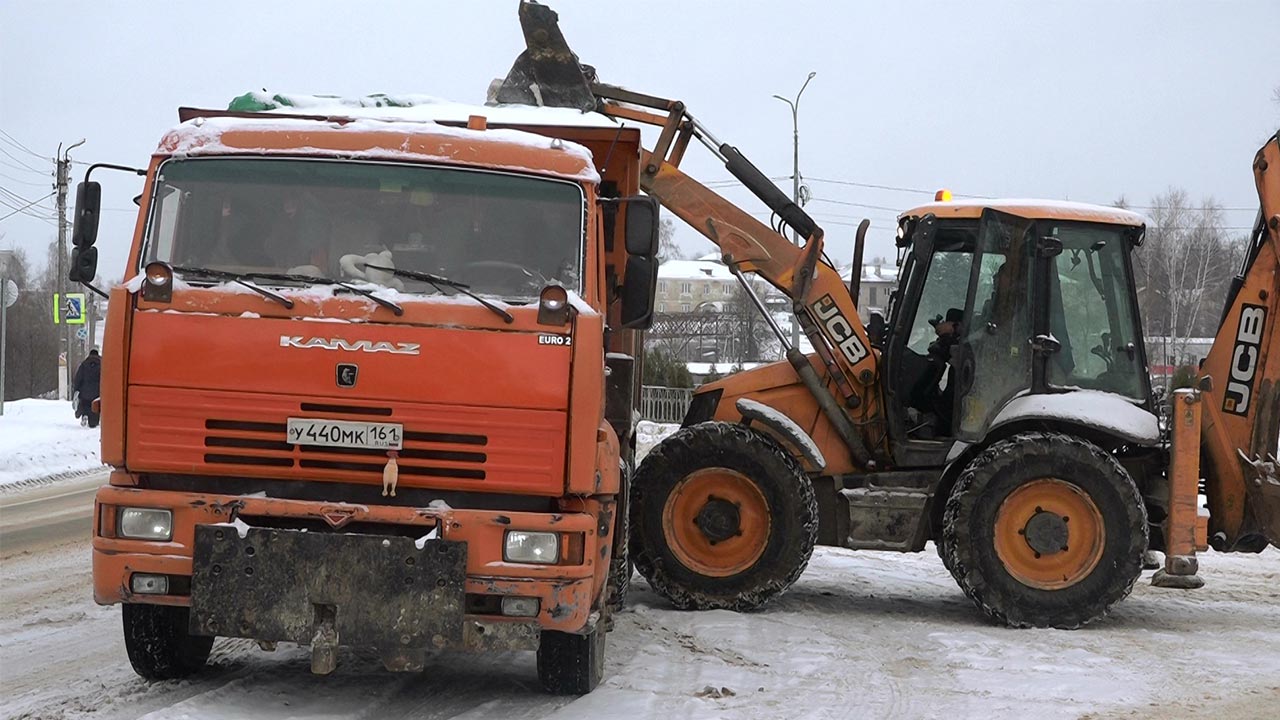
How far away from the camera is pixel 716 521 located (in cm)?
937

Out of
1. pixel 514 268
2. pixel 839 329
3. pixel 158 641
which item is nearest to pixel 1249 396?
pixel 839 329

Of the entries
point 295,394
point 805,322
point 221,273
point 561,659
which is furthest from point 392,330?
point 805,322

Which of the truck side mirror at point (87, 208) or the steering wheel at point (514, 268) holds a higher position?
the truck side mirror at point (87, 208)

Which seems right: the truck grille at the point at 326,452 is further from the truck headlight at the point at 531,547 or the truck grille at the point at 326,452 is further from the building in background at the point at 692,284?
the building in background at the point at 692,284

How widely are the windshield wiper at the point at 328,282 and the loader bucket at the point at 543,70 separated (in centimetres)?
368

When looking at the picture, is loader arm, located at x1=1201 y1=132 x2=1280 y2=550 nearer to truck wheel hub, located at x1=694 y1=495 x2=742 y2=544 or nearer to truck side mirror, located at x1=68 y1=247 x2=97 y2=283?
truck wheel hub, located at x1=694 y1=495 x2=742 y2=544

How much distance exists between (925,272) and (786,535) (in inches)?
85.7

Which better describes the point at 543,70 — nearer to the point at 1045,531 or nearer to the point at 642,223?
the point at 642,223

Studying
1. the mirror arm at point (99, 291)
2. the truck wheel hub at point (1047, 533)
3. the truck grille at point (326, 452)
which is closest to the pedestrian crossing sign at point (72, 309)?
the mirror arm at point (99, 291)

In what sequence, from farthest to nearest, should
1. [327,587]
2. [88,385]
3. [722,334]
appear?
[722,334], [88,385], [327,587]

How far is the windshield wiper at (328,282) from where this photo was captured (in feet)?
19.4

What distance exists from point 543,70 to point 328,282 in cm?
399

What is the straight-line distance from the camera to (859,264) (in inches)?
404

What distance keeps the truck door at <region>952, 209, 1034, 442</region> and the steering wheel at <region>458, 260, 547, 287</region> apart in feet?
13.4
